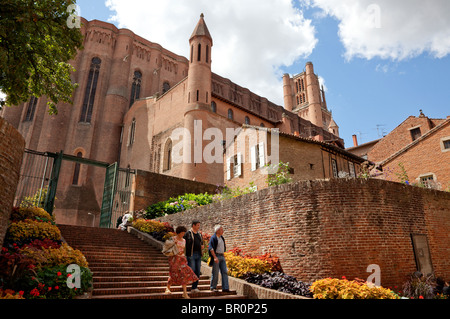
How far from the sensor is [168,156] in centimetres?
2727

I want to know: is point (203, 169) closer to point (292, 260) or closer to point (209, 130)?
point (209, 130)

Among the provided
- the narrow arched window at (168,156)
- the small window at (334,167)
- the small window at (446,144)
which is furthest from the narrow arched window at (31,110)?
the small window at (446,144)

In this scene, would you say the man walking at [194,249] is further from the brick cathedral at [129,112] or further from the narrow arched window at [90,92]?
the narrow arched window at [90,92]

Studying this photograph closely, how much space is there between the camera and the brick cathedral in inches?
1054

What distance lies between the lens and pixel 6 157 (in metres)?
5.54

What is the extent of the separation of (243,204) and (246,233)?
982mm

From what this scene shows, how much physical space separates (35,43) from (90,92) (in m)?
28.2

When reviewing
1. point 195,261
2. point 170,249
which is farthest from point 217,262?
point 170,249

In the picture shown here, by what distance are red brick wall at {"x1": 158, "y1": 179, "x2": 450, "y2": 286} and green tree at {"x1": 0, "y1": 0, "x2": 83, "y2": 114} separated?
7.59 meters

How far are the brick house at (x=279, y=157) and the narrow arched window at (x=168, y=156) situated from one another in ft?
26.4

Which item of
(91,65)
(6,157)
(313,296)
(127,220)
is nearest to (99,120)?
(91,65)

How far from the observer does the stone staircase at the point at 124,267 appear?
6680 millimetres

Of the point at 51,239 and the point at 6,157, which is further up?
the point at 6,157

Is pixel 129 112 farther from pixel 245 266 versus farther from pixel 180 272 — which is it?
pixel 180 272
